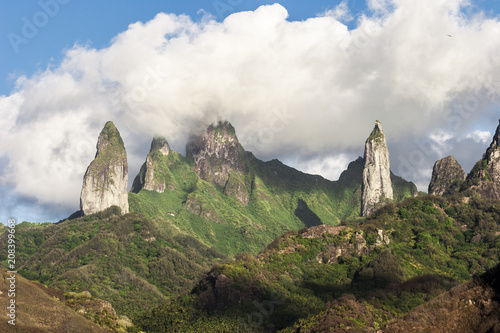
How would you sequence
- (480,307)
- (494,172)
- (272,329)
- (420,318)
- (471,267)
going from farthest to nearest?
(494,172)
(471,267)
(272,329)
(420,318)
(480,307)

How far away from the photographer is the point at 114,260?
6230 inches

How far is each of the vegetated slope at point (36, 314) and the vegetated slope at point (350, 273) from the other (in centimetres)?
2616

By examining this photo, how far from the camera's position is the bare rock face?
170250mm

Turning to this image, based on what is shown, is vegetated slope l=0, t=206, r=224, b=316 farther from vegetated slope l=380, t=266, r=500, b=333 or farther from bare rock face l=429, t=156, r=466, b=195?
vegetated slope l=380, t=266, r=500, b=333

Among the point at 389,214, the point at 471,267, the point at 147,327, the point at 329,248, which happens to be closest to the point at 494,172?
the point at 389,214

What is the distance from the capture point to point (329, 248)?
111m

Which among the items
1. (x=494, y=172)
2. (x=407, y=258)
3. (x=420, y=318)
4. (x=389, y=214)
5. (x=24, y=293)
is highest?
(x=494, y=172)

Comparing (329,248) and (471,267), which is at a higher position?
(329,248)

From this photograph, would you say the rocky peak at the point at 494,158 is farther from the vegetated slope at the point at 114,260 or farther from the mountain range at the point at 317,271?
the vegetated slope at the point at 114,260

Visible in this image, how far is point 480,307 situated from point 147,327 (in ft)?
227

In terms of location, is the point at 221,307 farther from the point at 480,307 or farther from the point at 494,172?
the point at 494,172

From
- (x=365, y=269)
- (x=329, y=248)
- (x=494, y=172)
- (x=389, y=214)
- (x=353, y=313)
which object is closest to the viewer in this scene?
(x=353, y=313)

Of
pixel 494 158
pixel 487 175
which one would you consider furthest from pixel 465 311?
pixel 494 158

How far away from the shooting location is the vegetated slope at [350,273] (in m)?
75.9
